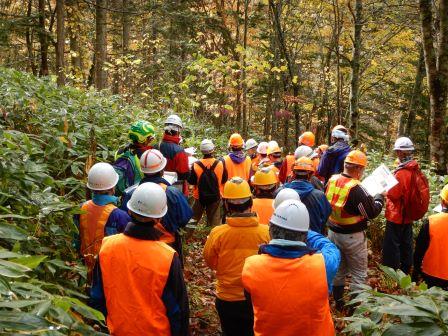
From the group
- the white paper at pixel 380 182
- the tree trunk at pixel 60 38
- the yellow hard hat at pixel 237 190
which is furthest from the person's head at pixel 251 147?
the tree trunk at pixel 60 38

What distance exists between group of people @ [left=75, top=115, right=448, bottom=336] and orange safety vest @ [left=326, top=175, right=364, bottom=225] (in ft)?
0.05

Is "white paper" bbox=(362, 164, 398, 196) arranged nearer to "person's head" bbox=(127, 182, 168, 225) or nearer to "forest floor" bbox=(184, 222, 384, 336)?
"forest floor" bbox=(184, 222, 384, 336)

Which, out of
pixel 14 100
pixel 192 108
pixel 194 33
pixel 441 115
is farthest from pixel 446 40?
pixel 194 33

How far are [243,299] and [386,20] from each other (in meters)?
12.8

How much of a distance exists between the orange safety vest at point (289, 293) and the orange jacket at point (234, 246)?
929 mm

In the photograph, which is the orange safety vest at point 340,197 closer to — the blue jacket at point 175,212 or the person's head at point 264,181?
the person's head at point 264,181

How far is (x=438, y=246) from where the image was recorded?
16.4 feet

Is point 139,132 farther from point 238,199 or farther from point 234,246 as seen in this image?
point 234,246

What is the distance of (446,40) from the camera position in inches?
337

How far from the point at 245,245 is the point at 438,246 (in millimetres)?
2433

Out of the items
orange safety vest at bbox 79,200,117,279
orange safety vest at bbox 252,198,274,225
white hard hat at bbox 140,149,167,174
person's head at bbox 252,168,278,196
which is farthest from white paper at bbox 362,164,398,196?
orange safety vest at bbox 79,200,117,279

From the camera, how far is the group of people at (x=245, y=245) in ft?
10.6

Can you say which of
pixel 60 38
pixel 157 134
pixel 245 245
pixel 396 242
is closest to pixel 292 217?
pixel 245 245

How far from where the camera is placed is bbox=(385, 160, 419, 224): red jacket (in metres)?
6.44
